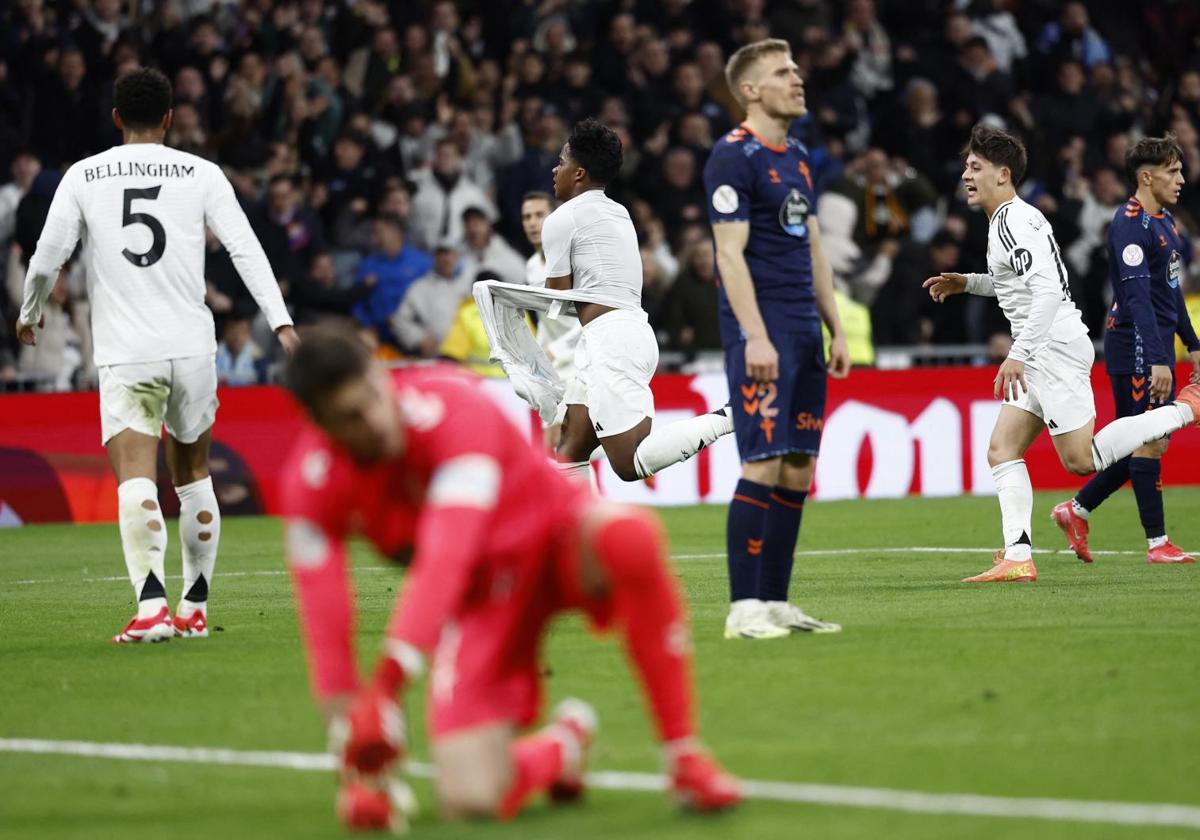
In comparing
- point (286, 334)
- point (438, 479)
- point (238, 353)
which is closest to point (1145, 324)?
point (286, 334)

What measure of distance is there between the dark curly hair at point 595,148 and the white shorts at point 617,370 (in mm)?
791

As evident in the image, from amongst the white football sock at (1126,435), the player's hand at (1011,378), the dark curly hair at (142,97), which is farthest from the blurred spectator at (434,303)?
the dark curly hair at (142,97)

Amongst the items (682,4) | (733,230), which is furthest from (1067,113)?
(733,230)

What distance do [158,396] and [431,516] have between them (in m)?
4.69

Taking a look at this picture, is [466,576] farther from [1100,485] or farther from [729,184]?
[1100,485]

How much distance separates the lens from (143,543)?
890 cm

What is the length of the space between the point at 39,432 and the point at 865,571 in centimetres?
852

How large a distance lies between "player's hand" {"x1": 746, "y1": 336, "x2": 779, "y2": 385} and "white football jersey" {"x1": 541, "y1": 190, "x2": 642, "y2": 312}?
2.35 m

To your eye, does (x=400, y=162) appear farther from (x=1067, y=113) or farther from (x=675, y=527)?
(x=1067, y=113)

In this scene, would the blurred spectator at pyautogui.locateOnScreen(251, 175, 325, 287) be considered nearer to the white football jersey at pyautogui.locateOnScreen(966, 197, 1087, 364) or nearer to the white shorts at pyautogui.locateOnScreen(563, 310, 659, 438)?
the white shorts at pyautogui.locateOnScreen(563, 310, 659, 438)

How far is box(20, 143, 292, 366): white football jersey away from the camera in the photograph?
8.95 meters

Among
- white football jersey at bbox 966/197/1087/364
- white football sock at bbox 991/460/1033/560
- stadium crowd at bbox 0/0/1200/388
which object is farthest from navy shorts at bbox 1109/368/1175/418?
stadium crowd at bbox 0/0/1200/388

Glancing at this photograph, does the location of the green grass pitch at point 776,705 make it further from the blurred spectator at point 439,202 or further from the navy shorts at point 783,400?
the blurred spectator at point 439,202

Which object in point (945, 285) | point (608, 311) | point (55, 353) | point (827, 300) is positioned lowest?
point (827, 300)
